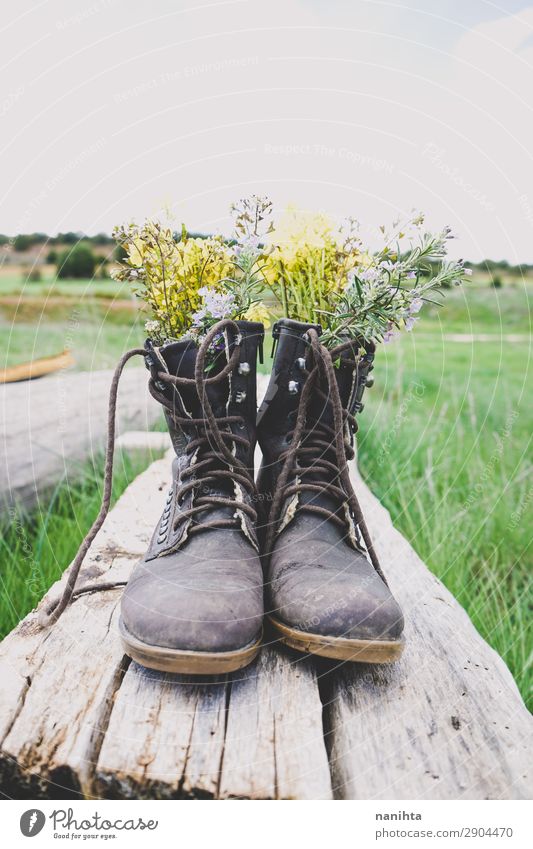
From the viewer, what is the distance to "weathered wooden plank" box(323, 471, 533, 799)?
92 cm

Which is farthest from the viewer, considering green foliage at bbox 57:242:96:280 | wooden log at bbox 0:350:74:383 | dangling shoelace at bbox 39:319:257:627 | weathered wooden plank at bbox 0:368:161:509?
green foliage at bbox 57:242:96:280

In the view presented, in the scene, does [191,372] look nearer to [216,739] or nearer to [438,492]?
[216,739]

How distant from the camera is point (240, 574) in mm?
1194

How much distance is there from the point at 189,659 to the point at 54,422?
184 centimetres

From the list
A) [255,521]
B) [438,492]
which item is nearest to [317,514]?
[255,521]

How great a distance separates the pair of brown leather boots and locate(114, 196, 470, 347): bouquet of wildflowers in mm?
71

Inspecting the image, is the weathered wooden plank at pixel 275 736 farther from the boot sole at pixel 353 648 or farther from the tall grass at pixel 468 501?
the tall grass at pixel 468 501

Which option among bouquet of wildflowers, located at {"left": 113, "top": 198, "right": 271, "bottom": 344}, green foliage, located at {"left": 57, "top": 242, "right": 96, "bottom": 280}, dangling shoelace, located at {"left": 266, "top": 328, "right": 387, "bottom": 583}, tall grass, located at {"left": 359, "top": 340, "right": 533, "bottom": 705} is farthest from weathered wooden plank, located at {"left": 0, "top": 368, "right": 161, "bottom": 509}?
green foliage, located at {"left": 57, "top": 242, "right": 96, "bottom": 280}

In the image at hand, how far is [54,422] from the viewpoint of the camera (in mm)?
2676

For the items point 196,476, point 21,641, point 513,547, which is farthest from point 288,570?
point 513,547

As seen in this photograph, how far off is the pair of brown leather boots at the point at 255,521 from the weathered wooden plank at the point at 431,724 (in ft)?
0.19

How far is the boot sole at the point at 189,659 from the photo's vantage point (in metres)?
1.03

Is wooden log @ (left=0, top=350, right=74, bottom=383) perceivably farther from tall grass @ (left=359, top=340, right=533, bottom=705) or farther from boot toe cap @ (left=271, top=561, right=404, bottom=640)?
boot toe cap @ (left=271, top=561, right=404, bottom=640)

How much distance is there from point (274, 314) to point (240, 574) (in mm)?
638
